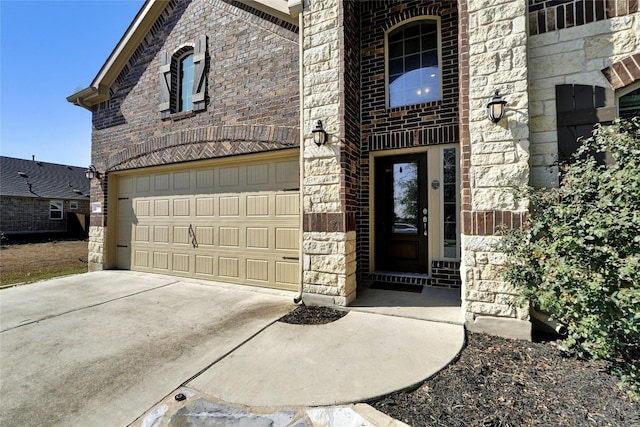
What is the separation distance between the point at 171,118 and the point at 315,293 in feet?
16.1

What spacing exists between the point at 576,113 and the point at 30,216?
26742 millimetres

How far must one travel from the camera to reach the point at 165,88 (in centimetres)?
604

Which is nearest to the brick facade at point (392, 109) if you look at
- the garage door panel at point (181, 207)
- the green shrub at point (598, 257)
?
the green shrub at point (598, 257)

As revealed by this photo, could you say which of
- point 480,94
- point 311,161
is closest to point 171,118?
point 311,161

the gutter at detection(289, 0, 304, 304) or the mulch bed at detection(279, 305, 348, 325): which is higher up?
the gutter at detection(289, 0, 304, 304)

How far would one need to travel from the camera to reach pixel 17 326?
3.42 metres

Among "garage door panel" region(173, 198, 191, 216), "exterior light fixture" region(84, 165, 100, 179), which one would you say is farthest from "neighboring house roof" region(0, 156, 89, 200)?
"garage door panel" region(173, 198, 191, 216)

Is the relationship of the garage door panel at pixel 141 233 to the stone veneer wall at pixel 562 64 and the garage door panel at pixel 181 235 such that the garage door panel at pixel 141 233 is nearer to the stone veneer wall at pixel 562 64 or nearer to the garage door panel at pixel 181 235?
the garage door panel at pixel 181 235

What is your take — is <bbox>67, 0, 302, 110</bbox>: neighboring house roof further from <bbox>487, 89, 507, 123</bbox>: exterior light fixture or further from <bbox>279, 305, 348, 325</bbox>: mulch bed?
<bbox>279, 305, 348, 325</bbox>: mulch bed

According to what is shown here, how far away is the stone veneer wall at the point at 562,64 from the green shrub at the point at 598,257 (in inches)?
23.5

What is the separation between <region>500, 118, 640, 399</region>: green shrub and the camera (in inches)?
75.4

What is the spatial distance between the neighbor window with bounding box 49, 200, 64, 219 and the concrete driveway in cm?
1912

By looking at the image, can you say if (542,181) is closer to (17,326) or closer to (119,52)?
(17,326)

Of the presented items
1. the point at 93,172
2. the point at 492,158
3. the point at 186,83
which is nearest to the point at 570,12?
the point at 492,158
